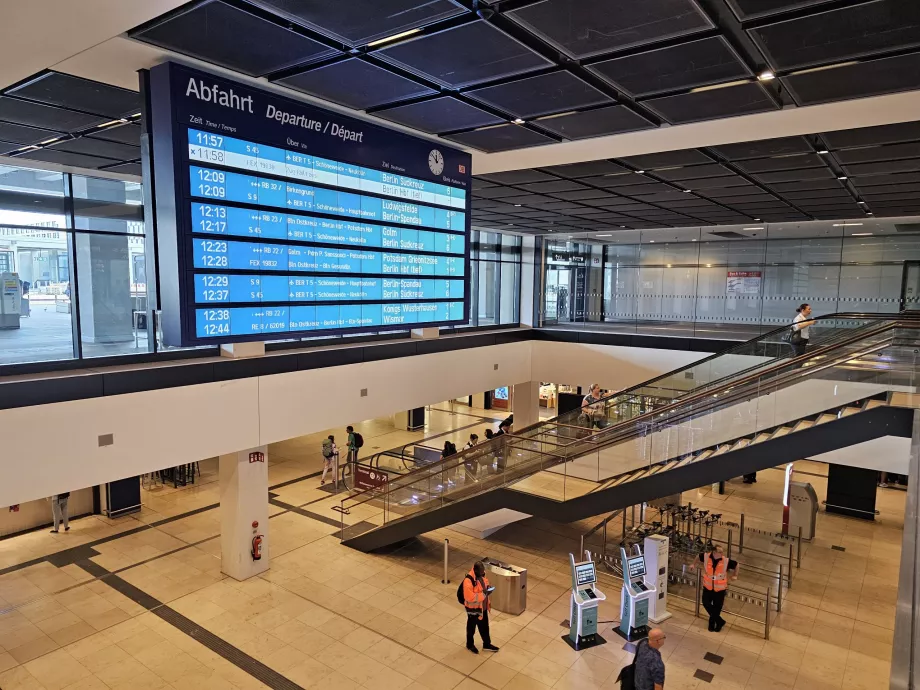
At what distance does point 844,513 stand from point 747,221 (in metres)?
8.89

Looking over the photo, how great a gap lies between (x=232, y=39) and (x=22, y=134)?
554cm

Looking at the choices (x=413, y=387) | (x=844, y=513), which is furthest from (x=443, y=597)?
(x=844, y=513)

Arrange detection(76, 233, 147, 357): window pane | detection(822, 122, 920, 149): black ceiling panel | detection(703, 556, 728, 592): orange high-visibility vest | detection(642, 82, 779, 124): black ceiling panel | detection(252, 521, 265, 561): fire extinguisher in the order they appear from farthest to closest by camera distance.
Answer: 1. detection(76, 233, 147, 357): window pane
2. detection(252, 521, 265, 561): fire extinguisher
3. detection(703, 556, 728, 592): orange high-visibility vest
4. detection(822, 122, 920, 149): black ceiling panel
5. detection(642, 82, 779, 124): black ceiling panel

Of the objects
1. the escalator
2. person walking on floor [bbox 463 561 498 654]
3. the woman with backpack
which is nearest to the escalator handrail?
the escalator

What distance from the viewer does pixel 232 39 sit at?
4.68 m

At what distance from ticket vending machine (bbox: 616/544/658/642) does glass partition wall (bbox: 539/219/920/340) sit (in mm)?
10353

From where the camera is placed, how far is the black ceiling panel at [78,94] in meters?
5.74

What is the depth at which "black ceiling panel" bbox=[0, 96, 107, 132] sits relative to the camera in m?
6.61

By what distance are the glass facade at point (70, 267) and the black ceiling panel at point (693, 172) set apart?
6.01 metres

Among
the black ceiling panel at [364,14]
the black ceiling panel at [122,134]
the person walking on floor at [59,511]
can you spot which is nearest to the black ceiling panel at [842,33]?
the black ceiling panel at [364,14]

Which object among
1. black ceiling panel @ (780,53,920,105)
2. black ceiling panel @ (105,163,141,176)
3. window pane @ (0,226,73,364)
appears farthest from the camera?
window pane @ (0,226,73,364)

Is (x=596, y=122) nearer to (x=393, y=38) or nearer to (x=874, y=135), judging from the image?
(x=393, y=38)

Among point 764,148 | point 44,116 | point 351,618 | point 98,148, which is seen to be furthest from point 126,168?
point 764,148

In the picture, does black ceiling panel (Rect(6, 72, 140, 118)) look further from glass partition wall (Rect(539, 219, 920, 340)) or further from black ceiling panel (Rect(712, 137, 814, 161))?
glass partition wall (Rect(539, 219, 920, 340))
